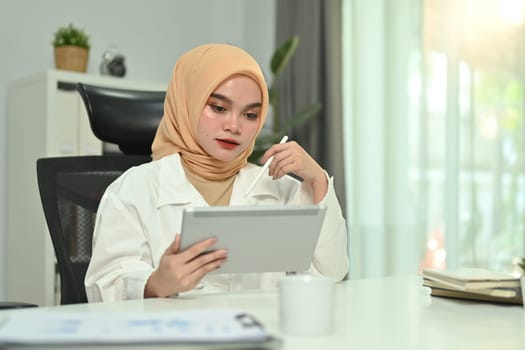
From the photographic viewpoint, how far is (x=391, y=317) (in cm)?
109

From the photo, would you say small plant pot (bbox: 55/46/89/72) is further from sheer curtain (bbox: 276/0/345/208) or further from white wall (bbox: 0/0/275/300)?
sheer curtain (bbox: 276/0/345/208)

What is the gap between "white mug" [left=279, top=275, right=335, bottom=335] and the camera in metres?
0.87

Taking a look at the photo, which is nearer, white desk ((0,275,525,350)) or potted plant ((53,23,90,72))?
white desk ((0,275,525,350))

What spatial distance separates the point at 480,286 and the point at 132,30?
3.25 metres

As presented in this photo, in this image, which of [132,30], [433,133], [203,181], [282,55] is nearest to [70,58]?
[132,30]

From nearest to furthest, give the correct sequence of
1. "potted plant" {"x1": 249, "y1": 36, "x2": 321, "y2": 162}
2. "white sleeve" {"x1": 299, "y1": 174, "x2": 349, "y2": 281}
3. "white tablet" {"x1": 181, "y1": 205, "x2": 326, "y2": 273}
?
"white tablet" {"x1": 181, "y1": 205, "x2": 326, "y2": 273}, "white sleeve" {"x1": 299, "y1": 174, "x2": 349, "y2": 281}, "potted plant" {"x1": 249, "y1": 36, "x2": 321, "y2": 162}

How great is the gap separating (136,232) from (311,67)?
8.32 ft

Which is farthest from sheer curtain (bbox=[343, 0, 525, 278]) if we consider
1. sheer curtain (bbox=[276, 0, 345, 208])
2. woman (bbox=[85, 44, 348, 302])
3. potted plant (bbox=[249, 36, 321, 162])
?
woman (bbox=[85, 44, 348, 302])

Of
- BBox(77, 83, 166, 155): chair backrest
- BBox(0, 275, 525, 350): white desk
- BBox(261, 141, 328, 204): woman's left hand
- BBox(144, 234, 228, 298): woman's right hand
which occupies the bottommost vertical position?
BBox(0, 275, 525, 350): white desk

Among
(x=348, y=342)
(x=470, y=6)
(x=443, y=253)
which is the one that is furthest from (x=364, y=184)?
(x=348, y=342)

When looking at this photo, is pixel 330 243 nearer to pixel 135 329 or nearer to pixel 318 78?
pixel 135 329

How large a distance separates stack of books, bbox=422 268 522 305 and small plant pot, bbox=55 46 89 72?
267 cm

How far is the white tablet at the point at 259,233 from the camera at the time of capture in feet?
3.67

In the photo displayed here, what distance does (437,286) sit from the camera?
4.40ft
